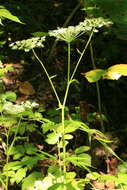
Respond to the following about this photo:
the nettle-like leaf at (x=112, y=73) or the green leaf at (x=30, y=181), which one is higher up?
the nettle-like leaf at (x=112, y=73)

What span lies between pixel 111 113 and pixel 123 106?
0.14 meters

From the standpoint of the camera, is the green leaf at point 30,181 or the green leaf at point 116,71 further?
the green leaf at point 116,71

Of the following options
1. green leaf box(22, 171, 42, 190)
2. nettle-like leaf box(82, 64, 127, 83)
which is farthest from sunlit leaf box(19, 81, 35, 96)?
green leaf box(22, 171, 42, 190)

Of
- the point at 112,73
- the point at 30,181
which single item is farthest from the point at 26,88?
the point at 30,181

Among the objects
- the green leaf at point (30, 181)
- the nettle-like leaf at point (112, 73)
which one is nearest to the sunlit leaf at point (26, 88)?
the nettle-like leaf at point (112, 73)

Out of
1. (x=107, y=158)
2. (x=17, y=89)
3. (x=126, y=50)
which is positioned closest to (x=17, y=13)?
(x=17, y=89)

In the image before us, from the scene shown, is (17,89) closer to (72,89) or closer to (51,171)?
(72,89)

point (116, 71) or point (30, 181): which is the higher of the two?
point (116, 71)

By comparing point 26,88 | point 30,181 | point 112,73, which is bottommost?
point 30,181

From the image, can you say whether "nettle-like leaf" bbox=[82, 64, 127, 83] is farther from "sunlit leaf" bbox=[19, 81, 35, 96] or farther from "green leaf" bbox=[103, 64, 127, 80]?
"sunlit leaf" bbox=[19, 81, 35, 96]

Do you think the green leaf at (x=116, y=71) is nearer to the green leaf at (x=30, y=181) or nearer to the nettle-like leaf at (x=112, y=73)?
the nettle-like leaf at (x=112, y=73)

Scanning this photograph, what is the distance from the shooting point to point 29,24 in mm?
4039

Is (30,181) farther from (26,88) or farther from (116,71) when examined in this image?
(26,88)

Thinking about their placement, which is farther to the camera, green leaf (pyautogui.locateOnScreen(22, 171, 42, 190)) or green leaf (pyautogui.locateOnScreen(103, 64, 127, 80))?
green leaf (pyautogui.locateOnScreen(103, 64, 127, 80))
